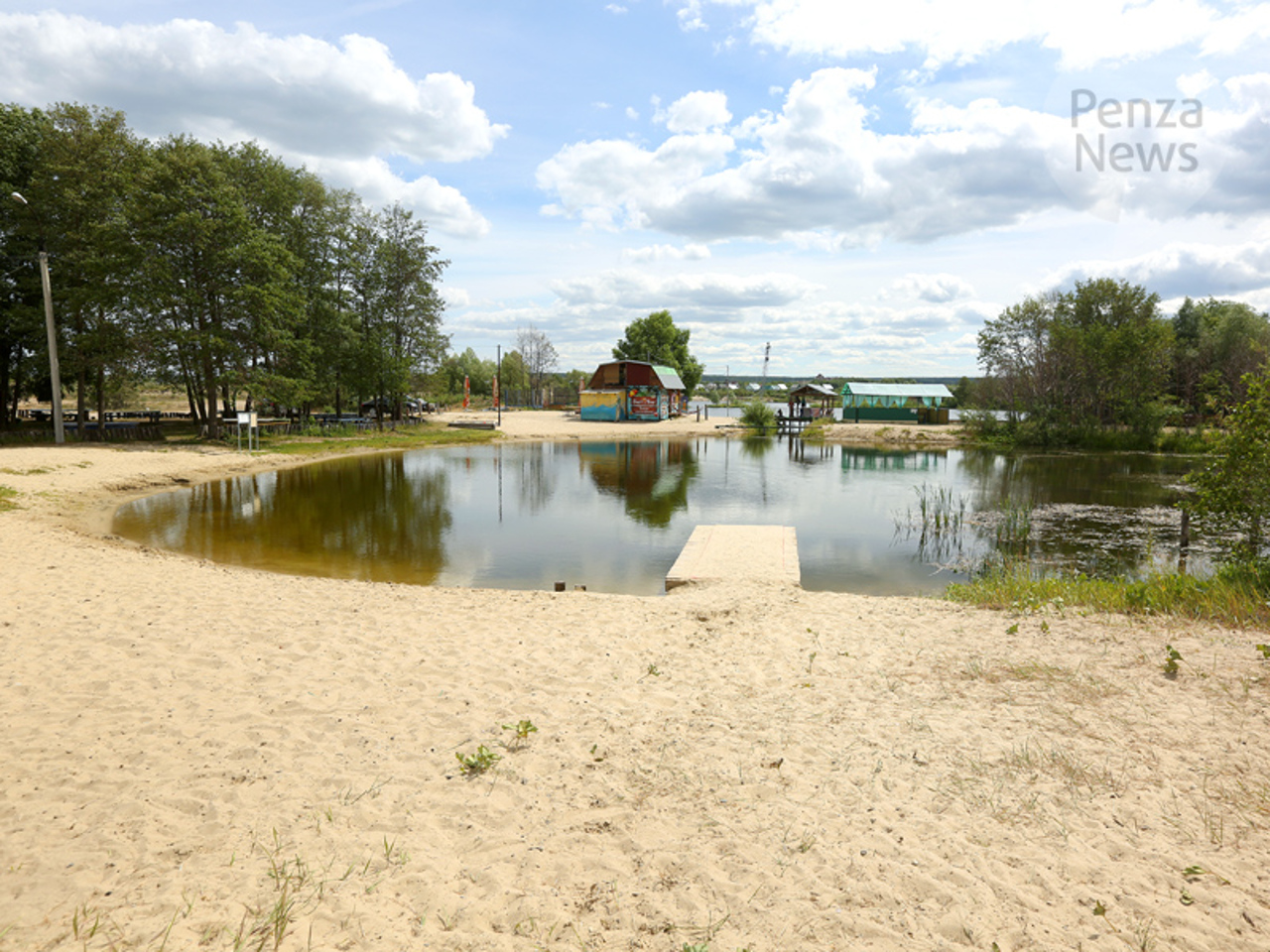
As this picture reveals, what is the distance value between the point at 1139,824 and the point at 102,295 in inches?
1256

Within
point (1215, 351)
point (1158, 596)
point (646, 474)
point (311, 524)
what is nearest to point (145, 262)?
point (311, 524)

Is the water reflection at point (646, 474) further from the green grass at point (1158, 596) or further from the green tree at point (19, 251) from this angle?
the green tree at point (19, 251)

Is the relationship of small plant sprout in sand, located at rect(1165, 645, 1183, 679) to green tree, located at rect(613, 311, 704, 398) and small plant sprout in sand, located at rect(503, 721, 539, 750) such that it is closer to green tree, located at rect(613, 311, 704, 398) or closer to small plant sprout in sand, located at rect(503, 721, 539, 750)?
small plant sprout in sand, located at rect(503, 721, 539, 750)

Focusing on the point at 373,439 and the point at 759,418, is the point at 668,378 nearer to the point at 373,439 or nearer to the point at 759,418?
the point at 759,418

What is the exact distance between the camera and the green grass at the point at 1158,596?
25.1 feet

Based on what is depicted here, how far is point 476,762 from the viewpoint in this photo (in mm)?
4422

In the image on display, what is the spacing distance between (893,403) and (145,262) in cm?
5154

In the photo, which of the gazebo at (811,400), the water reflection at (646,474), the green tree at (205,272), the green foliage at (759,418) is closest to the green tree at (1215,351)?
the gazebo at (811,400)

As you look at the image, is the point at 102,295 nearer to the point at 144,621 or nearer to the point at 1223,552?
the point at 144,621

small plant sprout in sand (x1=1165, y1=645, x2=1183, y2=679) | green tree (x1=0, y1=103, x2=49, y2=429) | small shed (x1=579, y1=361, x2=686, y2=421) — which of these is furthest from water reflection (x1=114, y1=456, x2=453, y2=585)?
small shed (x1=579, y1=361, x2=686, y2=421)

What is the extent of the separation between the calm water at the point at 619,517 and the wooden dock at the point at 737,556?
51cm

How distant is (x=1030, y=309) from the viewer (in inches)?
1874

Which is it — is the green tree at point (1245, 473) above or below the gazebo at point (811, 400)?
below

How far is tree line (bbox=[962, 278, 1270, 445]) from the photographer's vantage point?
3684 cm
